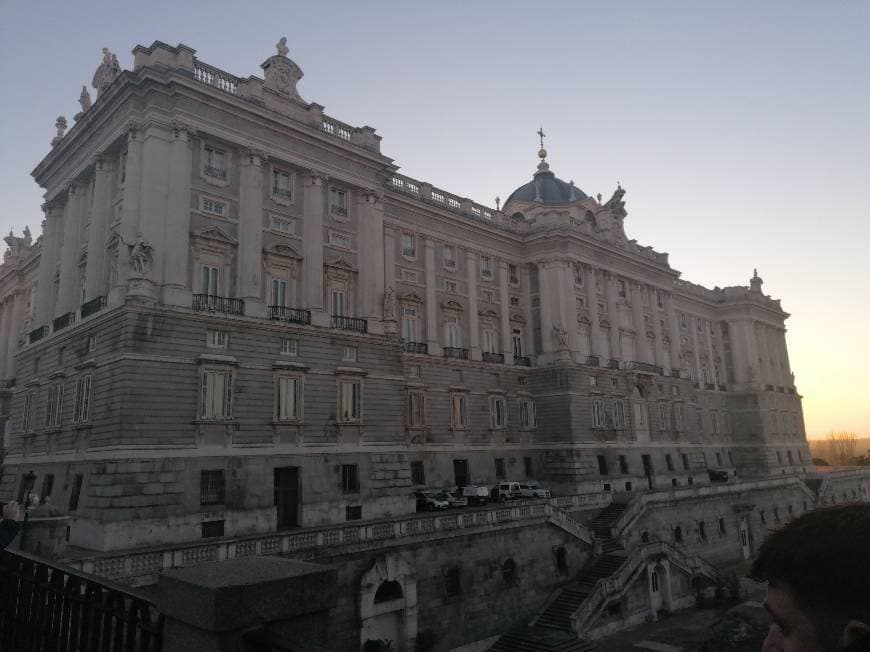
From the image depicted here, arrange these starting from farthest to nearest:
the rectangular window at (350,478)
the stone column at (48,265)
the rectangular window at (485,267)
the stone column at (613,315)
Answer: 1. the stone column at (613,315)
2. the rectangular window at (485,267)
3. the stone column at (48,265)
4. the rectangular window at (350,478)

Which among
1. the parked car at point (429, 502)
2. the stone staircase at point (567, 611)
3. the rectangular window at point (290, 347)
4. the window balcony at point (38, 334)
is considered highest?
the window balcony at point (38, 334)

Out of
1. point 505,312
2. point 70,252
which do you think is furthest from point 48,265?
point 505,312

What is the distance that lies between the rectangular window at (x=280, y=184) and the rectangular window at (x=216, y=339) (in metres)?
9.18

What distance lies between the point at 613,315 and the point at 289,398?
3538 cm

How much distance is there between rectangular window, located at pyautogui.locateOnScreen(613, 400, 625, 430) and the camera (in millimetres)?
53406

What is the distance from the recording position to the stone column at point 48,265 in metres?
38.8

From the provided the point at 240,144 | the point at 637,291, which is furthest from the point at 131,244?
the point at 637,291

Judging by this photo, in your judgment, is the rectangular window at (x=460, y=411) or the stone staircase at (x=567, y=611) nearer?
the stone staircase at (x=567, y=611)

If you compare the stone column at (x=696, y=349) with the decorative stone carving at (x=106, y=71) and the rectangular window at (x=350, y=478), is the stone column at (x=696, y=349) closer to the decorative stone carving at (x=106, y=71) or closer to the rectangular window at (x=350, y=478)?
the rectangular window at (x=350, y=478)

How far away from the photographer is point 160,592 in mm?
5441

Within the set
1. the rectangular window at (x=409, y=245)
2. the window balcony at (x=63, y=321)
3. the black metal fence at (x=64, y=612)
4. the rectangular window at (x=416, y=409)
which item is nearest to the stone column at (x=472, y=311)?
the rectangular window at (x=409, y=245)

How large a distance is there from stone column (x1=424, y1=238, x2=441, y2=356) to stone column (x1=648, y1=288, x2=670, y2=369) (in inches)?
1087

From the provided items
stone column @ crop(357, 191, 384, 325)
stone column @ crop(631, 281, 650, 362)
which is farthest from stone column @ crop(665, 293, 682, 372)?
stone column @ crop(357, 191, 384, 325)

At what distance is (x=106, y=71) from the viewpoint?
1414 inches
